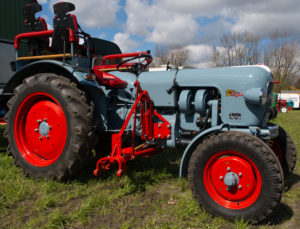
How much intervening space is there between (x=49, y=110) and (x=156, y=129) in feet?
4.45

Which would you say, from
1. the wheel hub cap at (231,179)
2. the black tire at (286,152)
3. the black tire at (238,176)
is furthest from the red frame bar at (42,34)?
the black tire at (286,152)

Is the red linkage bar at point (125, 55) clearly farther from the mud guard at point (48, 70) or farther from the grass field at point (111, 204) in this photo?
the grass field at point (111, 204)

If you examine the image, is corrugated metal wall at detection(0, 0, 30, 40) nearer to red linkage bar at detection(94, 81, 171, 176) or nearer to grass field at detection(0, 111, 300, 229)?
grass field at detection(0, 111, 300, 229)

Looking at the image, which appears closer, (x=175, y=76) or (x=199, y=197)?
(x=199, y=197)

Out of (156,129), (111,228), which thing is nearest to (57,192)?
(111,228)

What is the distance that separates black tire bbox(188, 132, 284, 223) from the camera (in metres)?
2.14

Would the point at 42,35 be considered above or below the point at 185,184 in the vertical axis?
above

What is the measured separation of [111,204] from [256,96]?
1.84m

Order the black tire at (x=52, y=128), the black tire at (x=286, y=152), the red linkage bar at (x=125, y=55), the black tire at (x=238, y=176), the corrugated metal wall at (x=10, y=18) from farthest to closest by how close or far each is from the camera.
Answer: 1. the corrugated metal wall at (x=10, y=18)
2. the red linkage bar at (x=125, y=55)
3. the black tire at (x=286, y=152)
4. the black tire at (x=52, y=128)
5. the black tire at (x=238, y=176)

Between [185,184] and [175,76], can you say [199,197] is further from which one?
[175,76]

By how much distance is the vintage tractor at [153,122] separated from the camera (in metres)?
2.30

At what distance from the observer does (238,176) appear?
7.57 feet

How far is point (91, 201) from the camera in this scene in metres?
2.59

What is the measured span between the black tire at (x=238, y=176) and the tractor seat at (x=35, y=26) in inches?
111
